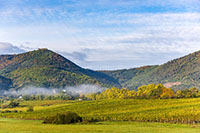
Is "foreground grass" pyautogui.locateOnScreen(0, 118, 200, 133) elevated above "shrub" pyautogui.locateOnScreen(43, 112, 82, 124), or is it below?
below

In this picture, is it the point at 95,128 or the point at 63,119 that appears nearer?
the point at 95,128

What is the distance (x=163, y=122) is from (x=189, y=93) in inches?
3402

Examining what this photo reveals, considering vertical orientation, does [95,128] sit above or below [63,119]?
below

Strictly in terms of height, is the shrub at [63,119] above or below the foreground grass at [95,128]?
above

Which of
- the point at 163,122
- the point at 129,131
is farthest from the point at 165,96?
the point at 129,131

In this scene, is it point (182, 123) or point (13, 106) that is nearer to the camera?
point (182, 123)

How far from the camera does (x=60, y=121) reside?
8956 cm

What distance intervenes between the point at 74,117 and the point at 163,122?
28171mm

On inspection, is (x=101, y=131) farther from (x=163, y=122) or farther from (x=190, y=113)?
(x=190, y=113)

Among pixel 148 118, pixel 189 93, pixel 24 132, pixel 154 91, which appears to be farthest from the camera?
pixel 154 91

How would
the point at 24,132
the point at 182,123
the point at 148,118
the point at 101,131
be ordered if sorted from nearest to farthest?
the point at 24,132 → the point at 101,131 → the point at 182,123 → the point at 148,118

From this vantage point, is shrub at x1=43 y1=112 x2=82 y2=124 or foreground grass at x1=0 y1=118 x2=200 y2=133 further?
shrub at x1=43 y1=112 x2=82 y2=124

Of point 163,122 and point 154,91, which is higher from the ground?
point 154,91

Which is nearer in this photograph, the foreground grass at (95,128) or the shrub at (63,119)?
the foreground grass at (95,128)
